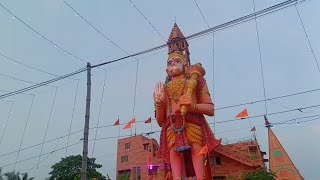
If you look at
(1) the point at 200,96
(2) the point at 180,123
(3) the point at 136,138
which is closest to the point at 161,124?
(2) the point at 180,123

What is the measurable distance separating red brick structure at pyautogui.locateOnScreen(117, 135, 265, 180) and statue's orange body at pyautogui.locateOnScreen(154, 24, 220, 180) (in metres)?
6.97

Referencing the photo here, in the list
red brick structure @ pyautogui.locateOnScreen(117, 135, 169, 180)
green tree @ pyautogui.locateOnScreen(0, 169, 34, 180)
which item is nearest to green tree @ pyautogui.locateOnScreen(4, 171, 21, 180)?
green tree @ pyautogui.locateOnScreen(0, 169, 34, 180)

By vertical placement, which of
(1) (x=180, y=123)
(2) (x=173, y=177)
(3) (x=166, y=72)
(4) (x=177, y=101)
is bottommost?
(2) (x=173, y=177)

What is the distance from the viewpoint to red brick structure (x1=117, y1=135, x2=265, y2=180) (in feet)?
71.7

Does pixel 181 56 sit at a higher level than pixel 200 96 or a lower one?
higher

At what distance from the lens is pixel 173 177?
8.96m

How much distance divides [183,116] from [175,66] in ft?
6.22

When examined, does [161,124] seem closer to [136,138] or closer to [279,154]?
[279,154]

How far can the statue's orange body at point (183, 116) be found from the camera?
8.97 meters

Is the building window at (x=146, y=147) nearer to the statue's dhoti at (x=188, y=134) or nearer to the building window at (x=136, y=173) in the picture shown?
the building window at (x=136, y=173)

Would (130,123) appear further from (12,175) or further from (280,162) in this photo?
(12,175)

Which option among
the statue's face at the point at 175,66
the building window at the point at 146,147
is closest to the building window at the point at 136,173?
the building window at the point at 146,147

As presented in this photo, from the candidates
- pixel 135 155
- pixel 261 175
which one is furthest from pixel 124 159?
pixel 261 175

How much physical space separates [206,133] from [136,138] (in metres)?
21.1
